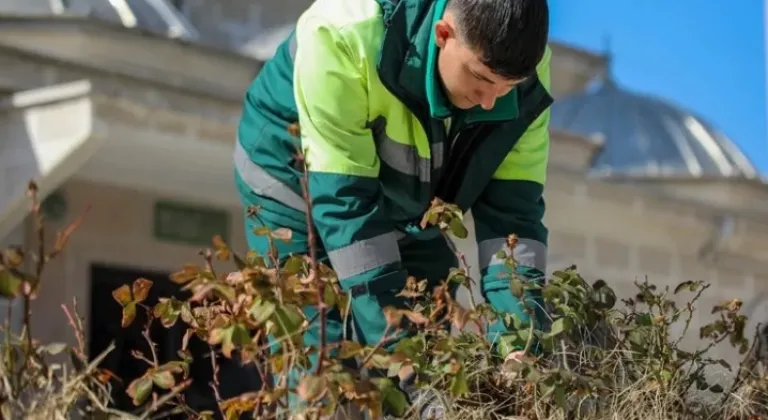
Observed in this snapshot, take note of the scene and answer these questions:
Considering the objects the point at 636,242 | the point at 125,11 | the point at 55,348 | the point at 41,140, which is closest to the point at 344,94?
the point at 55,348

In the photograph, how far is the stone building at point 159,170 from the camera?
17.4 feet

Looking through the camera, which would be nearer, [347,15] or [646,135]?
[347,15]

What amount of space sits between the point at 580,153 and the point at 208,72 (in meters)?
2.64

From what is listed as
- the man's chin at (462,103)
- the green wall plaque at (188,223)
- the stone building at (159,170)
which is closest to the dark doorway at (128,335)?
the stone building at (159,170)

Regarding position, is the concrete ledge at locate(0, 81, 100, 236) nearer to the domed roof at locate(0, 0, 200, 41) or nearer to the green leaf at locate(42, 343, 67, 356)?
the domed roof at locate(0, 0, 200, 41)

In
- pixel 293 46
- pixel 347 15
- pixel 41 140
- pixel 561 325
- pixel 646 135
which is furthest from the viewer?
pixel 646 135

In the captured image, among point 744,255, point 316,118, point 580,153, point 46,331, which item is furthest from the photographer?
point 744,255

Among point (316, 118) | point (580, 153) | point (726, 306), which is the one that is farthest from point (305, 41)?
point (580, 153)

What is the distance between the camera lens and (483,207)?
100 inches

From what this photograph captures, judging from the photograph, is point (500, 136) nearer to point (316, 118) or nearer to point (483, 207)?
point (483, 207)

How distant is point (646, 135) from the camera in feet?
38.8

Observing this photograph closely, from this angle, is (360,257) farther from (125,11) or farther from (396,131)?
(125,11)

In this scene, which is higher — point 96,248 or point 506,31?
point 506,31

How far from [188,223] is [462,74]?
176 inches
